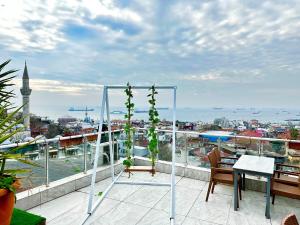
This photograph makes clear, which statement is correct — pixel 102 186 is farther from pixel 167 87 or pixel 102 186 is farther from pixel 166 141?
pixel 167 87

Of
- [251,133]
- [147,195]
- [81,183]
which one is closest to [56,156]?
[81,183]

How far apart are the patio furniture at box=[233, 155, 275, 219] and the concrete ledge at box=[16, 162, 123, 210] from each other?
274cm

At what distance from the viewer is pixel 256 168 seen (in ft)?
10.8

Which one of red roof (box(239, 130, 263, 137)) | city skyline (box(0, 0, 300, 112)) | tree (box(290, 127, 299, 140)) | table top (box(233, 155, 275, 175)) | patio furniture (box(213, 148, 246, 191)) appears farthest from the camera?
city skyline (box(0, 0, 300, 112))

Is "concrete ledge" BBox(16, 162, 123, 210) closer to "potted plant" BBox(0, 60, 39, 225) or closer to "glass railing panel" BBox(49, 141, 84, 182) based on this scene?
"glass railing panel" BBox(49, 141, 84, 182)

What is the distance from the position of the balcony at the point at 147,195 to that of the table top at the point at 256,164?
12.2 inches

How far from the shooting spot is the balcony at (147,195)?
3.12 metres

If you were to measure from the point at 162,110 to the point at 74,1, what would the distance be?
2.95 meters

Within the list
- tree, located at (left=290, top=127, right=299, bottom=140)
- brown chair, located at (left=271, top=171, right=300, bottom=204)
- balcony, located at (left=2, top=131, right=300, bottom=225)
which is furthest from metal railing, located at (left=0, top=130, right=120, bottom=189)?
tree, located at (left=290, top=127, right=299, bottom=140)

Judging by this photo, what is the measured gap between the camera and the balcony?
3125 millimetres

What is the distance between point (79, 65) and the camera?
7.54 metres

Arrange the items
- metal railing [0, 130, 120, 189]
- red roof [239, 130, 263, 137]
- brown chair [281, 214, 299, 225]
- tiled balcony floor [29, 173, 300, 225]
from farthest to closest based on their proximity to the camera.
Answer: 1. red roof [239, 130, 263, 137]
2. metal railing [0, 130, 120, 189]
3. tiled balcony floor [29, 173, 300, 225]
4. brown chair [281, 214, 299, 225]

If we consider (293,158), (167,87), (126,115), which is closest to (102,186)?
(126,115)

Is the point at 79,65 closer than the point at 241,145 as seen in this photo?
No
